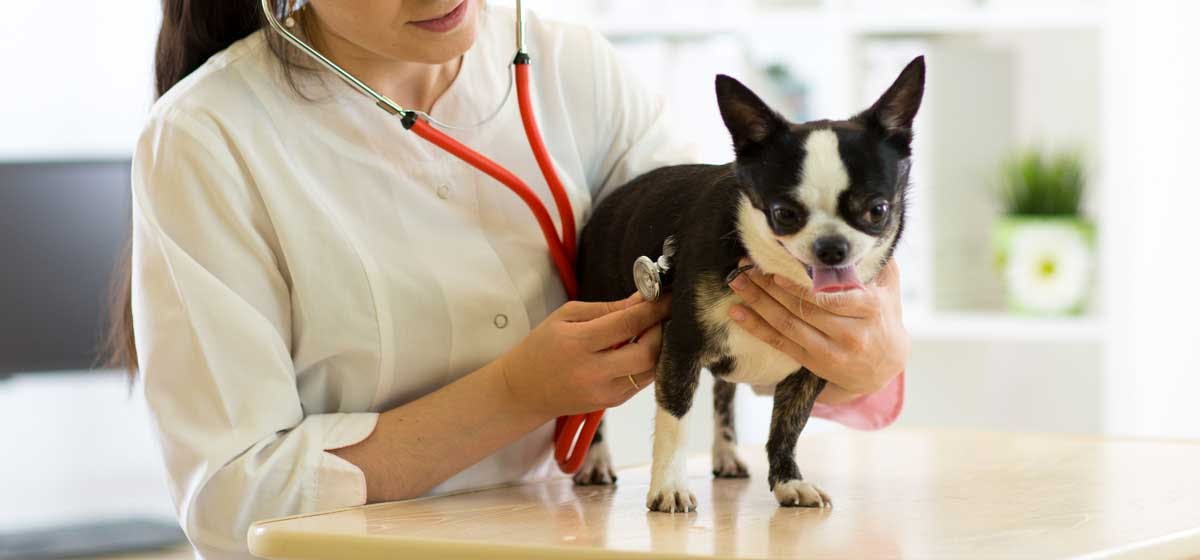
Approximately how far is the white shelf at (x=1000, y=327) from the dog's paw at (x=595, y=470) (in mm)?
1521

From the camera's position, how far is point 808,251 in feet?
3.21

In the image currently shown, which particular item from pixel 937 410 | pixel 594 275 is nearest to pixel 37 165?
pixel 594 275

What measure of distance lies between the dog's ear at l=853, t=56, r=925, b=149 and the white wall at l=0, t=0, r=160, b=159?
2.15m

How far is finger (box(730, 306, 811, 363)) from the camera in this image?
105 centimetres

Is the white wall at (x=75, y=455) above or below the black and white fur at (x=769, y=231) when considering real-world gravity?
below

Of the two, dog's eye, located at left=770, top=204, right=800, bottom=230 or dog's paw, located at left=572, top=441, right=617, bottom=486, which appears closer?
dog's eye, located at left=770, top=204, right=800, bottom=230

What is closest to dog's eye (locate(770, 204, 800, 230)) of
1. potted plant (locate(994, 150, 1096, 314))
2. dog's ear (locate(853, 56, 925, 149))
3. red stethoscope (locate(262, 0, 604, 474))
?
dog's ear (locate(853, 56, 925, 149))

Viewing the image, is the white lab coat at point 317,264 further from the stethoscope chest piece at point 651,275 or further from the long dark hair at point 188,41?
the stethoscope chest piece at point 651,275

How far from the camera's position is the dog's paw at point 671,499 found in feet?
3.37

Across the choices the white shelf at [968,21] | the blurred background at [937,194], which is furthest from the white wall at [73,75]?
the white shelf at [968,21]

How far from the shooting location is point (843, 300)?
3.51ft

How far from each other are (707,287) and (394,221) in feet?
1.19

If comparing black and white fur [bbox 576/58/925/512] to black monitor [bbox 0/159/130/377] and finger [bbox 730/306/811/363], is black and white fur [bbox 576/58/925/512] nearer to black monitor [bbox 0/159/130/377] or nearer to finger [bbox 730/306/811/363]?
finger [bbox 730/306/811/363]

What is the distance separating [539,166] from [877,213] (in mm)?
429
